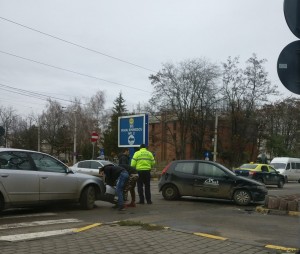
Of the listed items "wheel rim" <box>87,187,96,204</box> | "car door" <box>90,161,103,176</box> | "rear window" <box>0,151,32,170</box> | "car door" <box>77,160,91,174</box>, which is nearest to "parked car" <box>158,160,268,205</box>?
"wheel rim" <box>87,187,96,204</box>

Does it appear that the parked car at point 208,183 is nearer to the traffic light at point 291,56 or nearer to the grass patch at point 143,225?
the grass patch at point 143,225

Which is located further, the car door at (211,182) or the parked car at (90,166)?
the parked car at (90,166)

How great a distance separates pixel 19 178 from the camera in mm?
10508

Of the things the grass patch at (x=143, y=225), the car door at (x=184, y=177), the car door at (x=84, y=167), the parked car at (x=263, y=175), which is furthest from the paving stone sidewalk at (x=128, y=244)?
the parked car at (x=263, y=175)

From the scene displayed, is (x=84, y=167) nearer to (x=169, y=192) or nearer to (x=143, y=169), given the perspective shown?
(x=169, y=192)

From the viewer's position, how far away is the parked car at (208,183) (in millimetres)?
14867

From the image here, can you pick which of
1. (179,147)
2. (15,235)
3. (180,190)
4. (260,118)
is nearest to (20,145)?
(179,147)

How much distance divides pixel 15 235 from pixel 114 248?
2.12 m

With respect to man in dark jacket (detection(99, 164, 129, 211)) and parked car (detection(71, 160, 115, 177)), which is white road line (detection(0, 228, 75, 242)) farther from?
parked car (detection(71, 160, 115, 177))

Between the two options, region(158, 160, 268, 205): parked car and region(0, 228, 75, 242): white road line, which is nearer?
region(0, 228, 75, 242): white road line

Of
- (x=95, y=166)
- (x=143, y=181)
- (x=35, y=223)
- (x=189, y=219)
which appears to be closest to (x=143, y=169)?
(x=143, y=181)

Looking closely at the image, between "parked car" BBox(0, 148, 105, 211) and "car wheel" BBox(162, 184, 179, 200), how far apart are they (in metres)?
3.86

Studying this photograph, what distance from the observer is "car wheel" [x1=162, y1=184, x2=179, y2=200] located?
1582 cm

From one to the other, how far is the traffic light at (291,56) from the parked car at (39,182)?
7.29m
